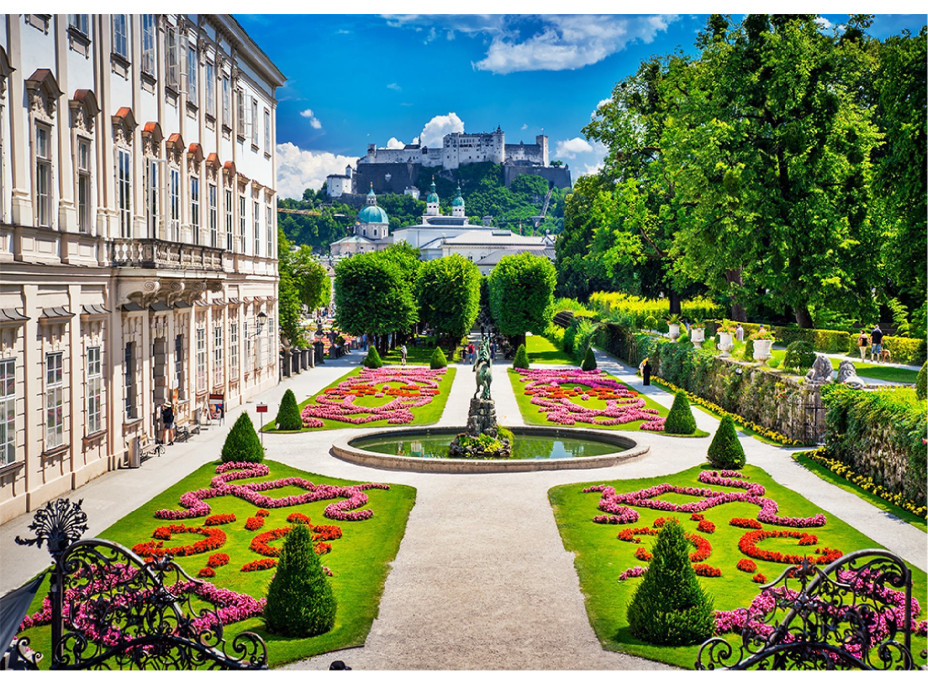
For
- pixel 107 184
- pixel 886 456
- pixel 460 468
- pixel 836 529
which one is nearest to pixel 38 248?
pixel 107 184

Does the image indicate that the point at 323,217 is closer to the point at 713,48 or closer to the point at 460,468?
the point at 713,48

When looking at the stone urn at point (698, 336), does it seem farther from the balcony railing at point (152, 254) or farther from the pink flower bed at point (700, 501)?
the balcony railing at point (152, 254)

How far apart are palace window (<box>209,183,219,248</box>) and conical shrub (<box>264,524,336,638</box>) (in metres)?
21.1

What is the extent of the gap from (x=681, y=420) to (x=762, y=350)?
4853 millimetres

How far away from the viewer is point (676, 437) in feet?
88.9

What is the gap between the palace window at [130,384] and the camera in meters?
23.1

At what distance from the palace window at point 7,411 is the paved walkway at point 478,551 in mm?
1192

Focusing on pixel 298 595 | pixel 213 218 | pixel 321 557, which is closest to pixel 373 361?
pixel 213 218

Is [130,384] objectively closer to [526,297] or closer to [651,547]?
[651,547]

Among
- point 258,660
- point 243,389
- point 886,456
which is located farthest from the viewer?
point 243,389

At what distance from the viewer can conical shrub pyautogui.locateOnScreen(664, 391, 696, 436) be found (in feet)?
89.5

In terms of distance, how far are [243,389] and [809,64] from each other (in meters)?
26.1

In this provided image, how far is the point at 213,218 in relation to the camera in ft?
103

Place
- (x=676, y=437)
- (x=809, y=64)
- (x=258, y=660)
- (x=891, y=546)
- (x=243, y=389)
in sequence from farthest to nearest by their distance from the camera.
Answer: (x=809, y=64) < (x=243, y=389) < (x=676, y=437) < (x=891, y=546) < (x=258, y=660)
